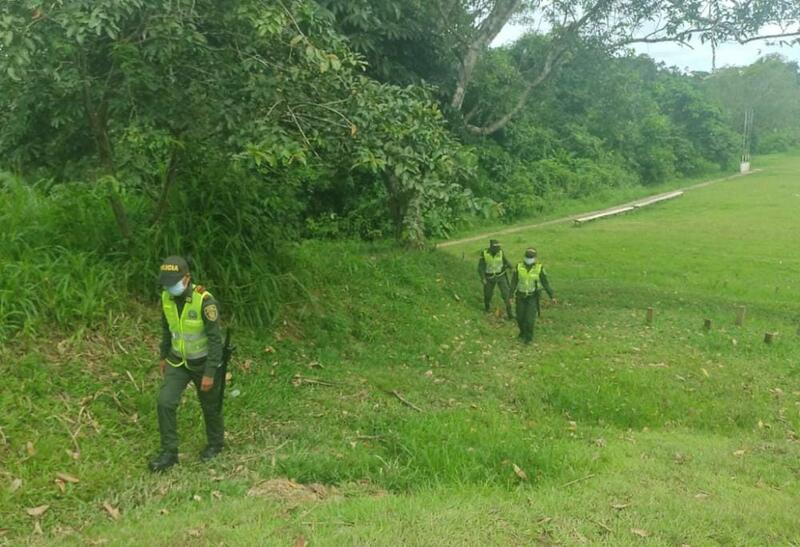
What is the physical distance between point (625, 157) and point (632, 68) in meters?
20.6

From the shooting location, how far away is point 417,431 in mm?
6043

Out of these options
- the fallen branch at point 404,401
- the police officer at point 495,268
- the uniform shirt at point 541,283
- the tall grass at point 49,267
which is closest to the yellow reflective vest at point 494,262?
the police officer at point 495,268

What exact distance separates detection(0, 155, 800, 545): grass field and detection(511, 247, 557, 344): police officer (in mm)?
394

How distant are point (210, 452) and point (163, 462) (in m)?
0.40

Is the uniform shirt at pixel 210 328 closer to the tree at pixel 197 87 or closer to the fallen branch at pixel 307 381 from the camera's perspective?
the tree at pixel 197 87

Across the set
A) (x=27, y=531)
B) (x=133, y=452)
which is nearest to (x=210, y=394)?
(x=133, y=452)

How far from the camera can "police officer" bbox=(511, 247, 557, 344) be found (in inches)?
402

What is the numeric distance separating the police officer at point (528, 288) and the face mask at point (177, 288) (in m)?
6.22

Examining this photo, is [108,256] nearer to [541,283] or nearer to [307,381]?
[307,381]

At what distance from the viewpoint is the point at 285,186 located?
1070cm

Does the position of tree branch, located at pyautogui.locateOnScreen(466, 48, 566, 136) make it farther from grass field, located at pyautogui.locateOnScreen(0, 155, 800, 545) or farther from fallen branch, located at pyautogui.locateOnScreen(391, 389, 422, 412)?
fallen branch, located at pyautogui.locateOnScreen(391, 389, 422, 412)

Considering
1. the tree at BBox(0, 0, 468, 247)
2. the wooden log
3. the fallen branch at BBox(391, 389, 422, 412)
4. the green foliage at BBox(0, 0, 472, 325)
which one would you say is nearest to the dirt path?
the wooden log

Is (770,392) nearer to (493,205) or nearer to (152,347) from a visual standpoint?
(493,205)

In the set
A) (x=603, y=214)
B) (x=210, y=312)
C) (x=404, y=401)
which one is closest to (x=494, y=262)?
(x=404, y=401)
